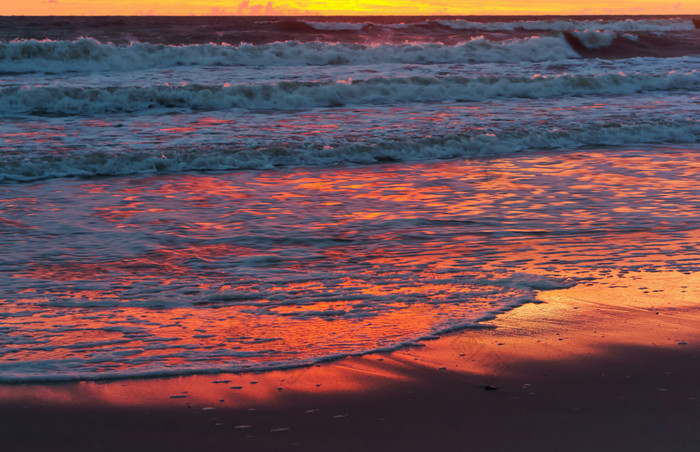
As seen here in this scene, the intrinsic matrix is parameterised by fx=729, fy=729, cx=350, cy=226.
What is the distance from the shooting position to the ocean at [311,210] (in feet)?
12.8

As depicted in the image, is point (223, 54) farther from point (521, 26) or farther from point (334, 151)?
point (521, 26)

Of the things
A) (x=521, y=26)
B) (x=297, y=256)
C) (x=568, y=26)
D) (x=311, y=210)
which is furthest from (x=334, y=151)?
(x=568, y=26)

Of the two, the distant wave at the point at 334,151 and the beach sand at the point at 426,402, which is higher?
the distant wave at the point at 334,151

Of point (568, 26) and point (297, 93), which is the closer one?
point (297, 93)

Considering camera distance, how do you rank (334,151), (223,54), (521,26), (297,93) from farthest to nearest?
(521,26) → (223,54) → (297,93) → (334,151)

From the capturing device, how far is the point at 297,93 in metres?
15.6

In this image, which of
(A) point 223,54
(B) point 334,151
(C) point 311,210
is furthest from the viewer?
(A) point 223,54

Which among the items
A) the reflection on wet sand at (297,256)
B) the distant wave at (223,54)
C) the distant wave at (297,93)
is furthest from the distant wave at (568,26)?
the reflection on wet sand at (297,256)

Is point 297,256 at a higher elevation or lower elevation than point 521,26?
lower

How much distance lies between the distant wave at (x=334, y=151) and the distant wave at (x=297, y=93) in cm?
484

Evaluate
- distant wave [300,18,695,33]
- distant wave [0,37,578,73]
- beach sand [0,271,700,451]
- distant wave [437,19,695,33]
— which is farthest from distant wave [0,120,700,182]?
distant wave [437,19,695,33]

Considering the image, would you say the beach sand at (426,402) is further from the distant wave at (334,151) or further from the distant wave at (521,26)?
the distant wave at (521,26)

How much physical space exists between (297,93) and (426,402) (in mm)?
13155

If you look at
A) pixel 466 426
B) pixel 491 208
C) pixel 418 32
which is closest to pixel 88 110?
pixel 491 208
